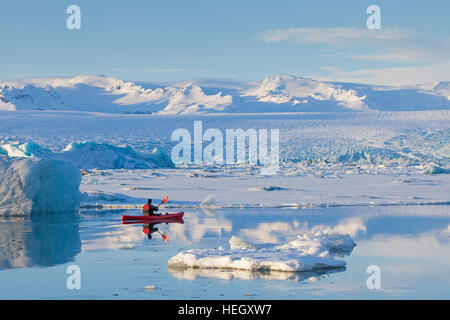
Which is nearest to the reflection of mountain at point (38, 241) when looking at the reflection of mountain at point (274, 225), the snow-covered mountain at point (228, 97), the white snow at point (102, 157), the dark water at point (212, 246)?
the dark water at point (212, 246)

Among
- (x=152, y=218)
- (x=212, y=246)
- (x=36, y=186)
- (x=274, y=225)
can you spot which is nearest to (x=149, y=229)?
(x=152, y=218)

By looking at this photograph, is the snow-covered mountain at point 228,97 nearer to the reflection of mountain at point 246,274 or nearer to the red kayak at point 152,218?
the red kayak at point 152,218

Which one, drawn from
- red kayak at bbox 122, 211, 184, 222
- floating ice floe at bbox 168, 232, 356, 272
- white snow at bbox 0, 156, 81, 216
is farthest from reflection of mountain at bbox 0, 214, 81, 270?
floating ice floe at bbox 168, 232, 356, 272

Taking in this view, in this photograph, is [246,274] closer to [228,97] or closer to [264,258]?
[264,258]

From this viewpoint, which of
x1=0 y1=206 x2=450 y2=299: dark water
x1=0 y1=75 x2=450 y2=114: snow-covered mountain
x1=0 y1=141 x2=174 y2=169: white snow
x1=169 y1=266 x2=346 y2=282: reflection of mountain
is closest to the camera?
x1=0 y1=206 x2=450 y2=299: dark water

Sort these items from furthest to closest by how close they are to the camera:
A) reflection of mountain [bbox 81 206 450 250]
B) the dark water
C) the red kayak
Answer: the red kayak → reflection of mountain [bbox 81 206 450 250] → the dark water

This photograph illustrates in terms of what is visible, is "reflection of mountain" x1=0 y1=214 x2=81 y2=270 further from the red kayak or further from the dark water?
the red kayak

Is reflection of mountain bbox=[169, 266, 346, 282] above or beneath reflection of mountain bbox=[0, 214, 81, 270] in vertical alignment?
beneath
